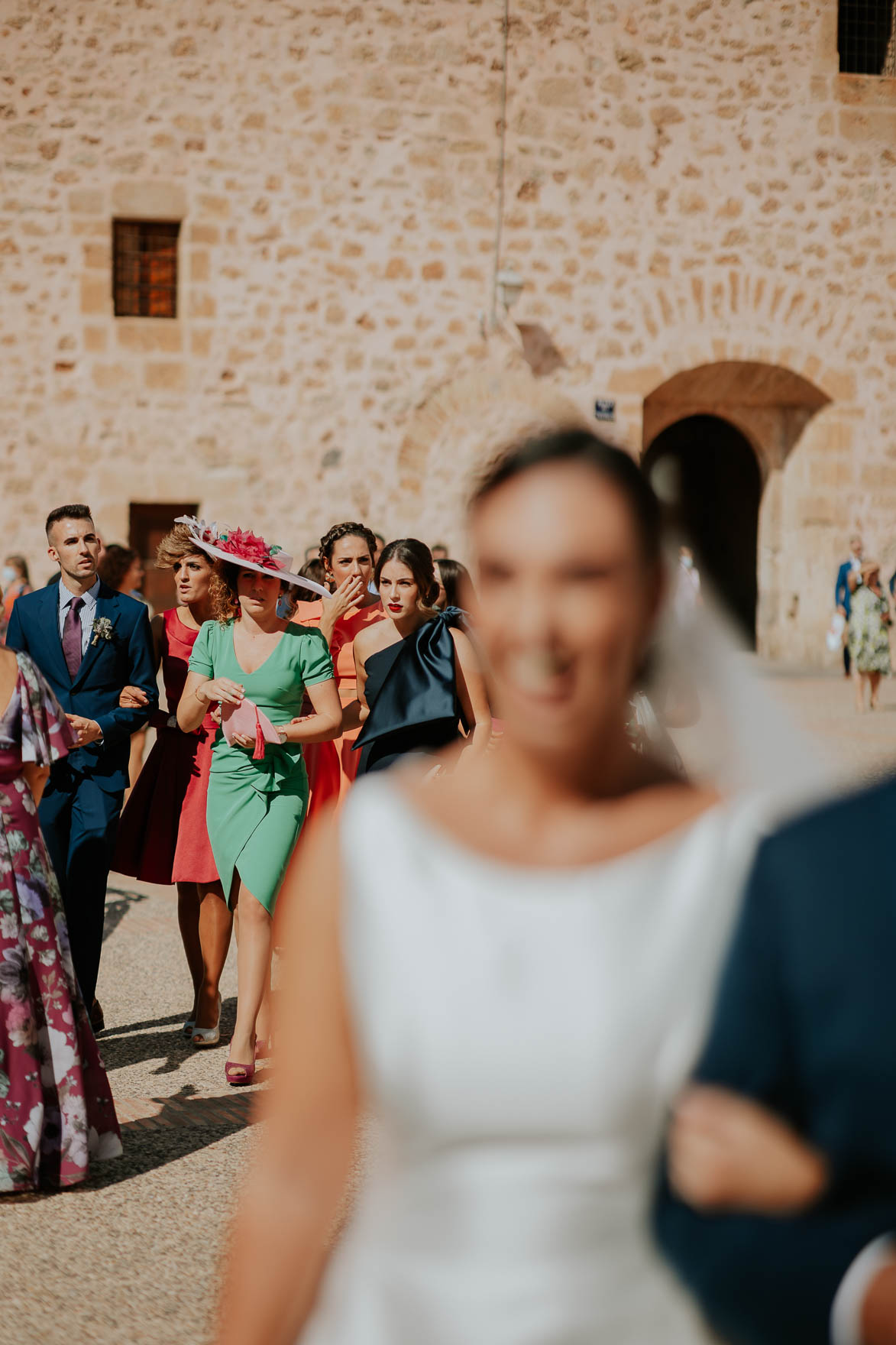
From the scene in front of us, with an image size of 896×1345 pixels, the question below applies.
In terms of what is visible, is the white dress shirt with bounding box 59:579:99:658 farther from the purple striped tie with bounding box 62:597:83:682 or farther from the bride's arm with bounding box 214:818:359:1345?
the bride's arm with bounding box 214:818:359:1345

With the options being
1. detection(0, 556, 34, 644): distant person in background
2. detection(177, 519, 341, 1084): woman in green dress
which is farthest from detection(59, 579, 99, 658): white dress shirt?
detection(0, 556, 34, 644): distant person in background

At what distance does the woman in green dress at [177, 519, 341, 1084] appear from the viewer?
5.20 m

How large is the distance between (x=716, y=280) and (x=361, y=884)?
1686 centimetres

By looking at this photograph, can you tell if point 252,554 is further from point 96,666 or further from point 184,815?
point 184,815

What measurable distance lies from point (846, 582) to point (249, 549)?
517 inches

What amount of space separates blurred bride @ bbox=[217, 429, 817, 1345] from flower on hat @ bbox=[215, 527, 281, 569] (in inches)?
158

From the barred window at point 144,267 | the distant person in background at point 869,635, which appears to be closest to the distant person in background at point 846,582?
the distant person in background at point 869,635

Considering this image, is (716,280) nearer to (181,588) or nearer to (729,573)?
(729,573)

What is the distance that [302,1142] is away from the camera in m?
1.30

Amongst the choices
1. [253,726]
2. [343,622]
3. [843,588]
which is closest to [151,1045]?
[253,726]

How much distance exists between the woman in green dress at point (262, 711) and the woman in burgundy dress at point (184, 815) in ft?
0.70

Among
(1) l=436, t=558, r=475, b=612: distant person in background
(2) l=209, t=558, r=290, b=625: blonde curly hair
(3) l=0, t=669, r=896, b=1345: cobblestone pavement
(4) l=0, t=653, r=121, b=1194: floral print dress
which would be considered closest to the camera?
(3) l=0, t=669, r=896, b=1345: cobblestone pavement

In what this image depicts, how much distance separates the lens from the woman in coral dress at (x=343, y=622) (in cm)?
602

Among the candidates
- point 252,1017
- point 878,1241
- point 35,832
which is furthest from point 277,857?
point 878,1241
